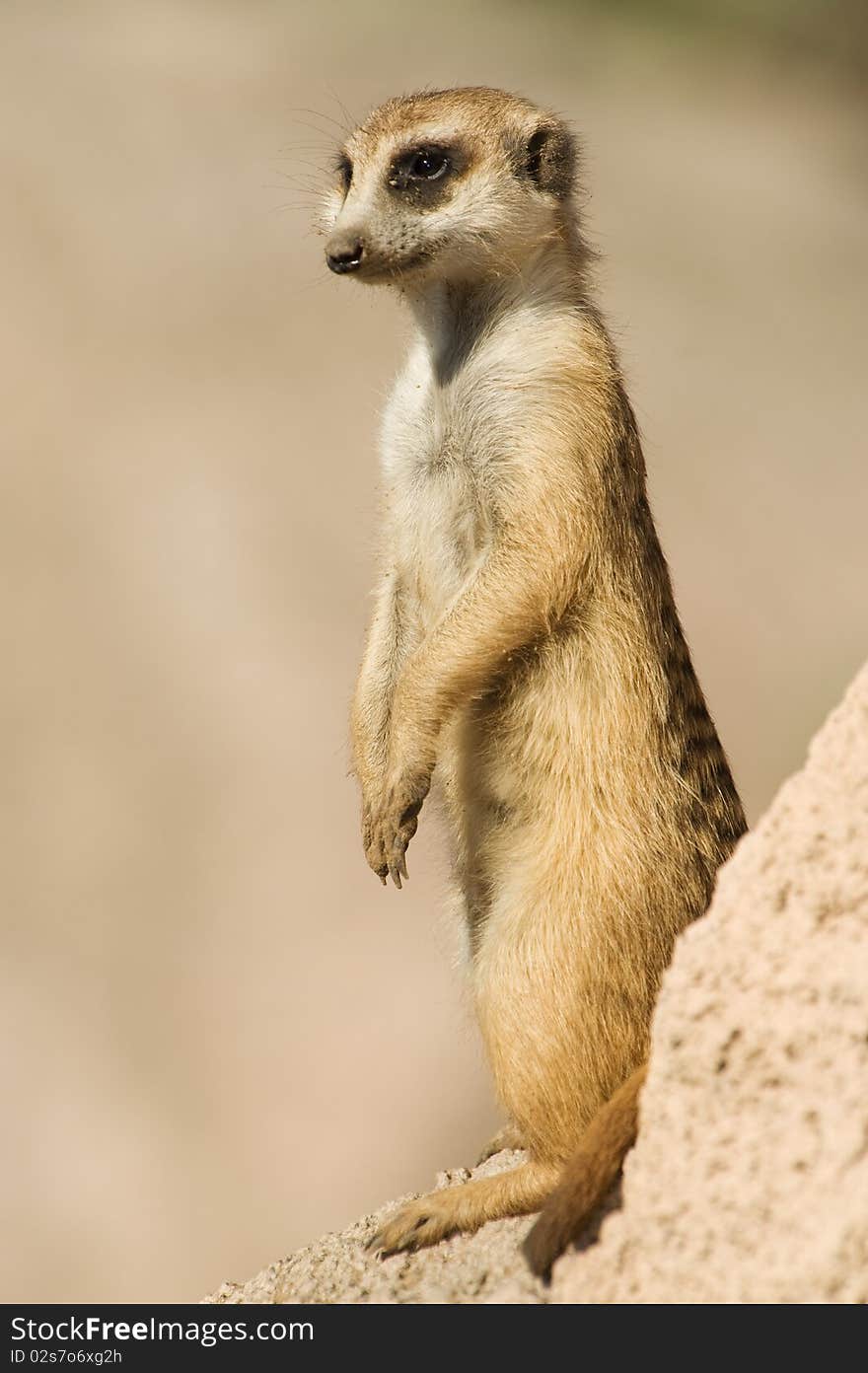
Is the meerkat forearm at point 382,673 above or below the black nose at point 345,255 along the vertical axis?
below

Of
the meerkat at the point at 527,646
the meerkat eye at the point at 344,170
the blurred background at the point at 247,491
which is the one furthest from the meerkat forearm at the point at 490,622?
the blurred background at the point at 247,491

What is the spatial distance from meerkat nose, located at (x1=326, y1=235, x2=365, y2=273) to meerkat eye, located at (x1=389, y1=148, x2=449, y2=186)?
0.13 meters

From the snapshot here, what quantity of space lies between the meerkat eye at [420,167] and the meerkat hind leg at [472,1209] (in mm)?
1230

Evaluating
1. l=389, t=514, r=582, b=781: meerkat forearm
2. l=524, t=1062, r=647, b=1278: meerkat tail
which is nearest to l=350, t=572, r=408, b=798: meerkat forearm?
l=389, t=514, r=582, b=781: meerkat forearm

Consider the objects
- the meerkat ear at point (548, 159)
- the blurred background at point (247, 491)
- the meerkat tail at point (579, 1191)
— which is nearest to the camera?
the meerkat tail at point (579, 1191)

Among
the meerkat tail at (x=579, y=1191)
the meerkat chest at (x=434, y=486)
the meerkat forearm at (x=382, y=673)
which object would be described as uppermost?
the meerkat chest at (x=434, y=486)

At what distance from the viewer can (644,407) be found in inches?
249

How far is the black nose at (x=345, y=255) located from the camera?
6.57 ft

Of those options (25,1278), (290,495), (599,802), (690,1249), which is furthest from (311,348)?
(690,1249)

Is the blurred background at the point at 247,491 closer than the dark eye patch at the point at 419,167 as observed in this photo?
No

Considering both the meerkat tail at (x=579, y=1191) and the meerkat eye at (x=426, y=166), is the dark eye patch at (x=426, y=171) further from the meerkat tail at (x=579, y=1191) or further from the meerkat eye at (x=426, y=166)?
the meerkat tail at (x=579, y=1191)

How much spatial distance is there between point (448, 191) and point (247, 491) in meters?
3.87

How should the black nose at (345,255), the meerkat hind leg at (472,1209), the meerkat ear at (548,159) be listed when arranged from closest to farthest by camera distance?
the meerkat hind leg at (472,1209), the black nose at (345,255), the meerkat ear at (548,159)
